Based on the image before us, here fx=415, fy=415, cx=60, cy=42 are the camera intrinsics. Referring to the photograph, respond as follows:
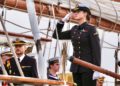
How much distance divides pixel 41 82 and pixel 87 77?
120 cm

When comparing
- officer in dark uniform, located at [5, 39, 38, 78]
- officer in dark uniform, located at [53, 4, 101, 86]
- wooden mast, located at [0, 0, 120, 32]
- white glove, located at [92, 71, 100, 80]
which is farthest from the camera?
wooden mast, located at [0, 0, 120, 32]

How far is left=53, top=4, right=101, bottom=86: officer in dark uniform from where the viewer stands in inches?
124

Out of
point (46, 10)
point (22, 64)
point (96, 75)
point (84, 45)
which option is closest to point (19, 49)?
point (22, 64)

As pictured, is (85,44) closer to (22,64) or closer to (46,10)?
(22,64)

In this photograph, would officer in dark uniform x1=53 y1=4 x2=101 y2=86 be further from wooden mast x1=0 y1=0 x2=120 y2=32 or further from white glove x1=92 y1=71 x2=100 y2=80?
wooden mast x1=0 y1=0 x2=120 y2=32

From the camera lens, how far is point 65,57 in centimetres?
253

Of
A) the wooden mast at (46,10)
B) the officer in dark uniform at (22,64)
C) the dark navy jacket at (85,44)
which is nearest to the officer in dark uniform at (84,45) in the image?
the dark navy jacket at (85,44)

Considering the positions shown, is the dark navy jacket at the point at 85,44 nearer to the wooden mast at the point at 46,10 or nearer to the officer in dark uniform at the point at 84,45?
the officer in dark uniform at the point at 84,45

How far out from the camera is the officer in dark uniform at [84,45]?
316 centimetres

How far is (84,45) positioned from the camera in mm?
3227

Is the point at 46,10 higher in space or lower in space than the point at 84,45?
higher

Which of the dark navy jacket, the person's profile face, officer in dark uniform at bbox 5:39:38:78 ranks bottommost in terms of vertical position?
officer in dark uniform at bbox 5:39:38:78

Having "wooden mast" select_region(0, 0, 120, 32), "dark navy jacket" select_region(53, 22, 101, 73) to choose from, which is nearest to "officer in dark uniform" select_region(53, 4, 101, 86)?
"dark navy jacket" select_region(53, 22, 101, 73)

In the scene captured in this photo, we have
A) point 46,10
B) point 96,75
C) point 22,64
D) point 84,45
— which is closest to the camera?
point 96,75
